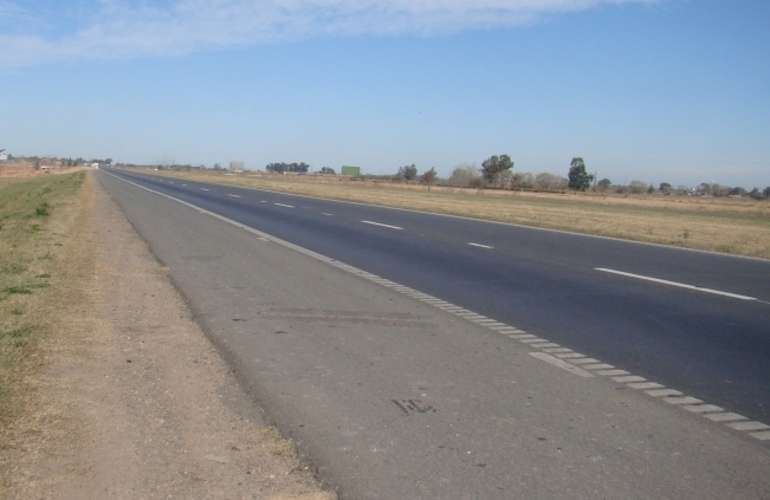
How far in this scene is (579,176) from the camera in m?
112

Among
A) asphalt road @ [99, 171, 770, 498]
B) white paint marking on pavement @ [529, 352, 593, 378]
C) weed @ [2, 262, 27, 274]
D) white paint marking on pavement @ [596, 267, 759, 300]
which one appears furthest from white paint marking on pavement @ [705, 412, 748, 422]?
weed @ [2, 262, 27, 274]

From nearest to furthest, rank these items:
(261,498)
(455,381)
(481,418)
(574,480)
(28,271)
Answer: (261,498), (574,480), (481,418), (455,381), (28,271)

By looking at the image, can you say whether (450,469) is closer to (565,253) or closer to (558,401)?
(558,401)

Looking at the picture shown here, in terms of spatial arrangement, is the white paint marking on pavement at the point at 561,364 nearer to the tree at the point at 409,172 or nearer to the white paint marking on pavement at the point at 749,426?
the white paint marking on pavement at the point at 749,426

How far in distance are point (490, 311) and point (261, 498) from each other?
Answer: 6110 millimetres

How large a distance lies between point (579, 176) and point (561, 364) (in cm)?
10885

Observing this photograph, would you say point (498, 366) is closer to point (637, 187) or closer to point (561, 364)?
point (561, 364)

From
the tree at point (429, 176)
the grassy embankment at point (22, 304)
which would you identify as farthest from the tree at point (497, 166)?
the grassy embankment at point (22, 304)

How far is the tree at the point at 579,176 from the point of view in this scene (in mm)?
112000

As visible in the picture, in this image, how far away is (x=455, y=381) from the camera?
6695 mm

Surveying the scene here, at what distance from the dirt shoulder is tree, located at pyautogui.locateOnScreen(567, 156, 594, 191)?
353 feet

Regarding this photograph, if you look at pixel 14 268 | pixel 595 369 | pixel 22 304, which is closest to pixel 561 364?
pixel 595 369

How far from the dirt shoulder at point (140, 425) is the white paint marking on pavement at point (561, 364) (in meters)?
2.97

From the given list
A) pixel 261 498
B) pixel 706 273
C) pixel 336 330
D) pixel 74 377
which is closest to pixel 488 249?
pixel 706 273
